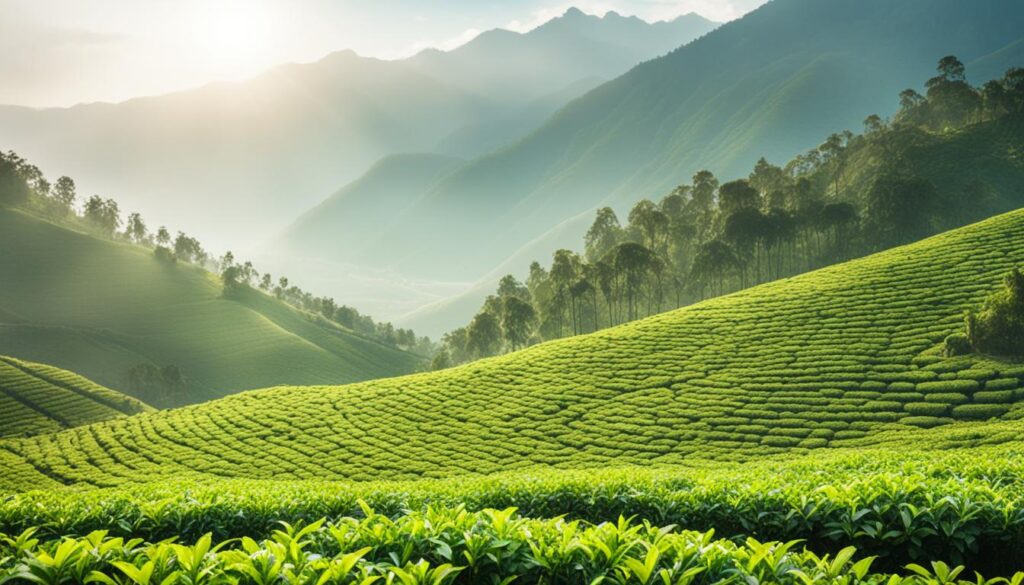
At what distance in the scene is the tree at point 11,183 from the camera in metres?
190

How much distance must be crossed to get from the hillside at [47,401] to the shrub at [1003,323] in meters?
89.2

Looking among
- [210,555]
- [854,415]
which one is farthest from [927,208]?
[210,555]

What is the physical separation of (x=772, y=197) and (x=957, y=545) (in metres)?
99.4

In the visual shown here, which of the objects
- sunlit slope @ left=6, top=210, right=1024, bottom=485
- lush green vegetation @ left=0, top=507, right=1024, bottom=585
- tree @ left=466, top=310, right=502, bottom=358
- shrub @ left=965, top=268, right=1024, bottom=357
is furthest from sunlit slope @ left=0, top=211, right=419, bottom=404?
lush green vegetation @ left=0, top=507, right=1024, bottom=585

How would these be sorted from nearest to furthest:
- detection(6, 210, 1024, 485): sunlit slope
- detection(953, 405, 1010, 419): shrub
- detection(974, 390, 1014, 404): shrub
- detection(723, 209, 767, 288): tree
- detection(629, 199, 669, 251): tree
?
1. detection(953, 405, 1010, 419): shrub
2. detection(974, 390, 1014, 404): shrub
3. detection(6, 210, 1024, 485): sunlit slope
4. detection(723, 209, 767, 288): tree
5. detection(629, 199, 669, 251): tree

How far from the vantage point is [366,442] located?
3597 centimetres

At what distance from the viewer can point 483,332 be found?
10038 cm

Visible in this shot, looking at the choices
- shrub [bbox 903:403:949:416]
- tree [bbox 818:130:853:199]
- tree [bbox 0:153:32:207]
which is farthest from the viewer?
tree [bbox 0:153:32:207]

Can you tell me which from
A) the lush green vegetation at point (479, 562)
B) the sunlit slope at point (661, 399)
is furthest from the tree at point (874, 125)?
the lush green vegetation at point (479, 562)

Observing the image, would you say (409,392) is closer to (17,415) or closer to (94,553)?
(94,553)

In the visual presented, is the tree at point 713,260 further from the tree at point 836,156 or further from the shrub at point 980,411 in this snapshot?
the shrub at point 980,411

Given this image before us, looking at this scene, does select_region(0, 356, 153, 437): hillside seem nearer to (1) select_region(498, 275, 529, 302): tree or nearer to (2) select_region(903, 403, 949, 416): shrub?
(1) select_region(498, 275, 529, 302): tree

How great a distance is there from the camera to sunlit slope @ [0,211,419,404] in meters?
138

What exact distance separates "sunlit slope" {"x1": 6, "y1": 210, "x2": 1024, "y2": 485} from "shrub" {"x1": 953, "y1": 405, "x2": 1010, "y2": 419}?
8 centimetres
